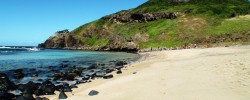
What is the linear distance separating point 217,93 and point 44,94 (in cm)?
1151

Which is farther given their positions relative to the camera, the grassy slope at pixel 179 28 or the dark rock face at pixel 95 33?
the dark rock face at pixel 95 33

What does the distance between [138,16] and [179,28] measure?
3390 centimetres

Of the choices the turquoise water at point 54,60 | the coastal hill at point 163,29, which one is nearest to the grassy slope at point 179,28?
the coastal hill at point 163,29

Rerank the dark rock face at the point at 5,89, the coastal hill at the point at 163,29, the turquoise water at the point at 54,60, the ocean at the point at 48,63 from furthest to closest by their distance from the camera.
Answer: the coastal hill at the point at 163,29, the turquoise water at the point at 54,60, the ocean at the point at 48,63, the dark rock face at the point at 5,89

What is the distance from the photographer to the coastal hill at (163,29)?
299 feet

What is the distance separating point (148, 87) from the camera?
66.7 feet

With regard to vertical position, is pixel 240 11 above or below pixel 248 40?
above

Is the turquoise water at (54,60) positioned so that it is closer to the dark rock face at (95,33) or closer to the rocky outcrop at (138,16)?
the dark rock face at (95,33)

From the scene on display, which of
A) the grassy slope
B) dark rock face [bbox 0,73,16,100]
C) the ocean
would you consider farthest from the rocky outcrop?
dark rock face [bbox 0,73,16,100]

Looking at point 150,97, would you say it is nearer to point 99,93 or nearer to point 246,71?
point 99,93

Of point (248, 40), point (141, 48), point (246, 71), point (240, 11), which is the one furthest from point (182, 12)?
point (246, 71)

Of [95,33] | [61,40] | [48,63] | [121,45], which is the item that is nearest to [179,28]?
[121,45]

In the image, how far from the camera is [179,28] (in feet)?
341

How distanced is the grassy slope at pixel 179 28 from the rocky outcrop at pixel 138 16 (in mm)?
3356
